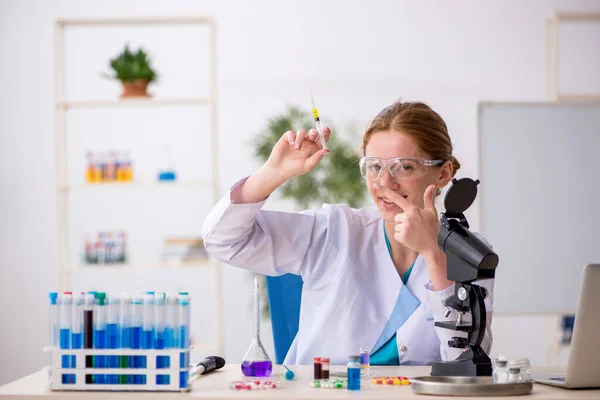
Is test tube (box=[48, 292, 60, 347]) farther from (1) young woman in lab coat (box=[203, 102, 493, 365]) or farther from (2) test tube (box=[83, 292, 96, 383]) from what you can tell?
(1) young woman in lab coat (box=[203, 102, 493, 365])

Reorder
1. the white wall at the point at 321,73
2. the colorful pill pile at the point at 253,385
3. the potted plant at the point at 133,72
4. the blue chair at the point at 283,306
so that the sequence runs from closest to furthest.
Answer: the colorful pill pile at the point at 253,385 < the blue chair at the point at 283,306 < the potted plant at the point at 133,72 < the white wall at the point at 321,73

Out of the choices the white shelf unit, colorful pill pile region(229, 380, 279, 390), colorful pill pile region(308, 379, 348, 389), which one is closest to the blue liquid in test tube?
colorful pill pile region(229, 380, 279, 390)

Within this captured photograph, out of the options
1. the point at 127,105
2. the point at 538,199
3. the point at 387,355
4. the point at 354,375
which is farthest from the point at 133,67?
the point at 354,375

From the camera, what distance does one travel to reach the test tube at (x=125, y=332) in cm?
154

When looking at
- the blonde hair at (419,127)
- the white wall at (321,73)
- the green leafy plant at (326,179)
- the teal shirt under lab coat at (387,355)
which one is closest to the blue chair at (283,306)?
the teal shirt under lab coat at (387,355)

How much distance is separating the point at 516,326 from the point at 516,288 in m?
0.59

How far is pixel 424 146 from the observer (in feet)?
7.19

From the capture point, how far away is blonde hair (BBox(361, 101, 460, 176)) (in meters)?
2.19

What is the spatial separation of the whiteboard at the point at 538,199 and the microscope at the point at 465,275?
3018 millimetres

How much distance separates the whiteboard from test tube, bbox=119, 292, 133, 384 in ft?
11.1

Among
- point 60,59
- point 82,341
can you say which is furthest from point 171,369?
point 60,59

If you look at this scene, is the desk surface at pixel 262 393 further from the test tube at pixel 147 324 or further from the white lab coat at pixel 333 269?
the white lab coat at pixel 333 269

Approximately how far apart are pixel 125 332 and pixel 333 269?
0.80m

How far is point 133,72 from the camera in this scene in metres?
4.43
